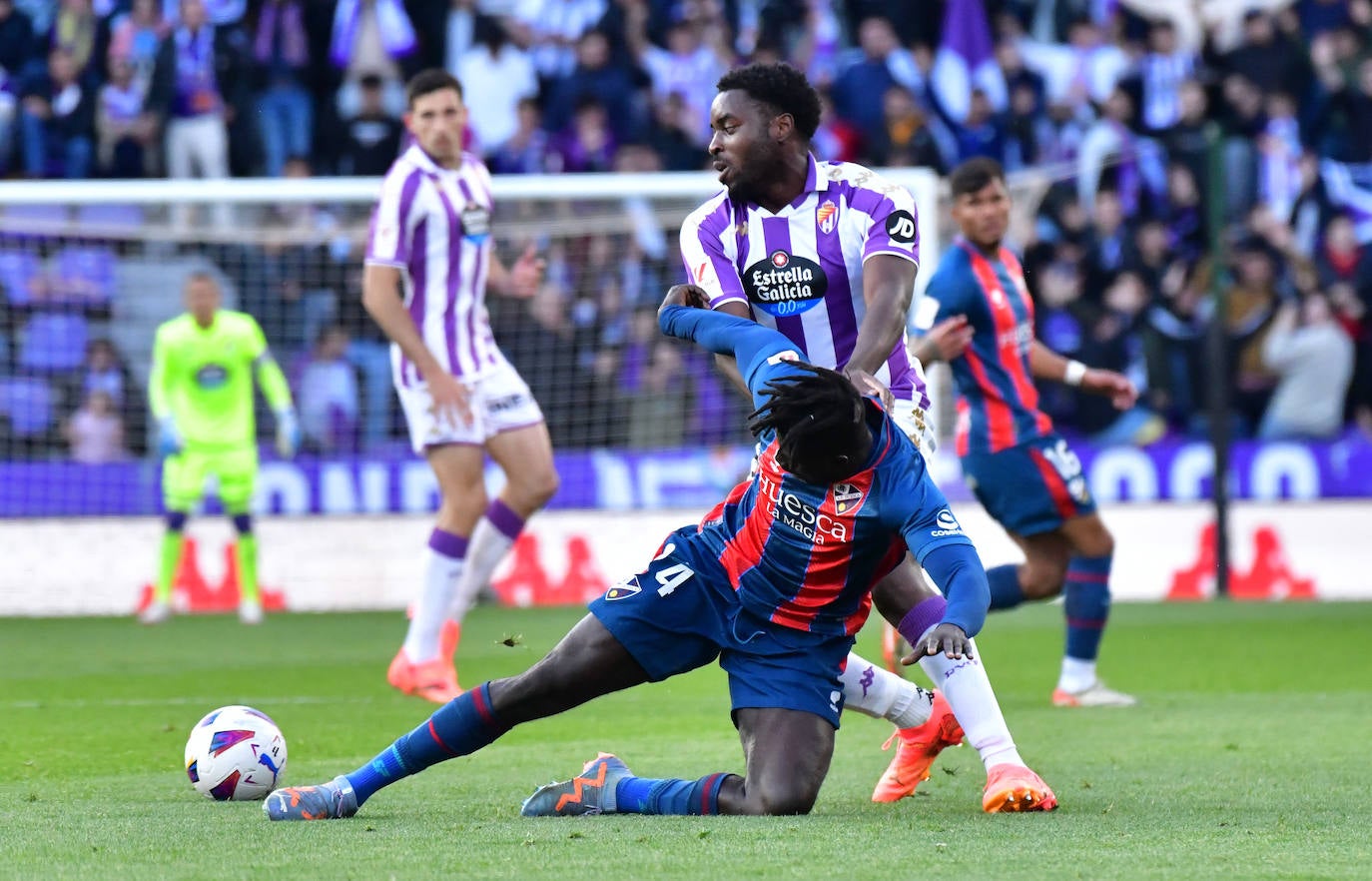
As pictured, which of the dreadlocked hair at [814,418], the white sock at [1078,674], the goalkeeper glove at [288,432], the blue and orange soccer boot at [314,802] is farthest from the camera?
the goalkeeper glove at [288,432]

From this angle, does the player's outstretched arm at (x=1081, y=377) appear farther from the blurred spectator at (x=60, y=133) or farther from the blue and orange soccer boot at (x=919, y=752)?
the blurred spectator at (x=60, y=133)

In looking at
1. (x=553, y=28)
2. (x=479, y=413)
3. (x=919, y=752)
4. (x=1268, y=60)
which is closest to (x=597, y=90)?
(x=553, y=28)

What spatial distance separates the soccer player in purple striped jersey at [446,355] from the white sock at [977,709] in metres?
3.55

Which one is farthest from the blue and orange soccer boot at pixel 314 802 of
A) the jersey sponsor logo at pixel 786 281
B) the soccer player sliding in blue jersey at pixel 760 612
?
the jersey sponsor logo at pixel 786 281

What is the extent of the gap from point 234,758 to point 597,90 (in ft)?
40.6

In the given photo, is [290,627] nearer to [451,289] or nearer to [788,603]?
[451,289]

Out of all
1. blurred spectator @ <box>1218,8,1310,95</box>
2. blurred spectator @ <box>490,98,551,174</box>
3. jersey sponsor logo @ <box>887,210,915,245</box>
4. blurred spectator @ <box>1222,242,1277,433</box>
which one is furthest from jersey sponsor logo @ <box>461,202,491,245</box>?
blurred spectator @ <box>1218,8,1310,95</box>

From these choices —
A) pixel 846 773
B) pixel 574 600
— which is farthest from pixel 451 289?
Result: pixel 574 600

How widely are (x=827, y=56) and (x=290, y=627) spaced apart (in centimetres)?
806

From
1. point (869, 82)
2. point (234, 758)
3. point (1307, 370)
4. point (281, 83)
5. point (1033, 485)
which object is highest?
point (869, 82)

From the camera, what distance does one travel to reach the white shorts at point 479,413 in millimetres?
8516

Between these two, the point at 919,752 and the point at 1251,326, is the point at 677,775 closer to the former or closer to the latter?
the point at 919,752

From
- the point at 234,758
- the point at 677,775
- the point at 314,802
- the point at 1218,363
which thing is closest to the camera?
the point at 314,802

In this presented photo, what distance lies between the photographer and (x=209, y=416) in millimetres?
13672
